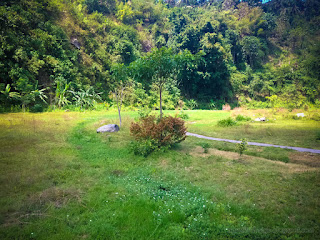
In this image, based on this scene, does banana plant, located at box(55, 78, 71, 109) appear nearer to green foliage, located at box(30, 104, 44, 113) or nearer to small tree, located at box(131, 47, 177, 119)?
green foliage, located at box(30, 104, 44, 113)

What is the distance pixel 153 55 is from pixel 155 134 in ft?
11.0

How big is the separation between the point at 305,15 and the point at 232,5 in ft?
46.0

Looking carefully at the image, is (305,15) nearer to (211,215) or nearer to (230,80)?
(230,80)

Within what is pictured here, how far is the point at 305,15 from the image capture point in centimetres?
3669

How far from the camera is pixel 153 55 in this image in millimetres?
8703

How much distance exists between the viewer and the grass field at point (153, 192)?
3.49 m

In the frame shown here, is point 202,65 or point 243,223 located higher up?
point 202,65

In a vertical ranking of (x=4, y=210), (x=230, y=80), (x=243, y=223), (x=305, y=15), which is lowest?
(x=243, y=223)

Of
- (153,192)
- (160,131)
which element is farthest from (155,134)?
(153,192)

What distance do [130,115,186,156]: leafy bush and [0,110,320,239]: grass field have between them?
35cm

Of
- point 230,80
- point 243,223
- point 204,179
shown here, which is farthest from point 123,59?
point 243,223

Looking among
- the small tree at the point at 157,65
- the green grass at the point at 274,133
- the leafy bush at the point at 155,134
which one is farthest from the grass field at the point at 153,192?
the small tree at the point at 157,65

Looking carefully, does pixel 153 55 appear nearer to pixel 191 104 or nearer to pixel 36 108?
pixel 36 108

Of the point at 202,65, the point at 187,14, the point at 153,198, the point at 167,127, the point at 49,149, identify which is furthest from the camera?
the point at 187,14
